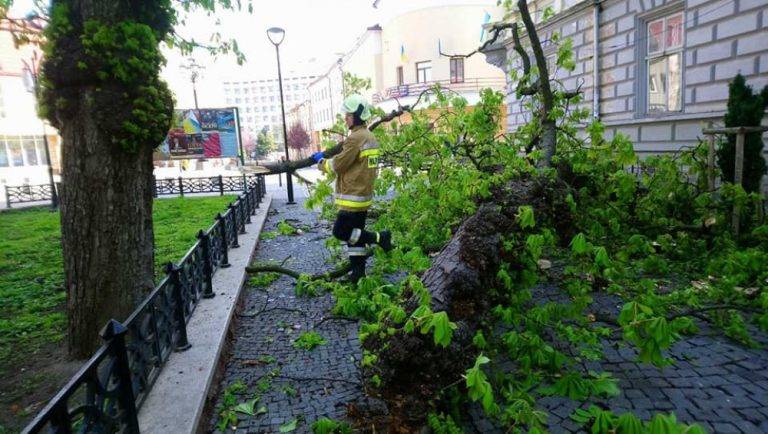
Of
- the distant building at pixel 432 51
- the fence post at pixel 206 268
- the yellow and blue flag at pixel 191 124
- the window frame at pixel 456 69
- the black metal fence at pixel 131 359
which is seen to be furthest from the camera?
the window frame at pixel 456 69

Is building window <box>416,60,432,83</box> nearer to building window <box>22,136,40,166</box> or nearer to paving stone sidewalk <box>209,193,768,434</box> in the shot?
building window <box>22,136,40,166</box>

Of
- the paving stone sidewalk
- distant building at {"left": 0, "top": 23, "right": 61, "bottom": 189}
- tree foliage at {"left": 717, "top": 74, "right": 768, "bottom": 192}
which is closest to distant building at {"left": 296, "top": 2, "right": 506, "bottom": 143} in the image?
distant building at {"left": 0, "top": 23, "right": 61, "bottom": 189}

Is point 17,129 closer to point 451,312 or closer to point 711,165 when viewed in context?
point 451,312

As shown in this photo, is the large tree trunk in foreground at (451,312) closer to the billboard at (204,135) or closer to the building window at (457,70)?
the billboard at (204,135)

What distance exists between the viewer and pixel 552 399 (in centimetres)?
312

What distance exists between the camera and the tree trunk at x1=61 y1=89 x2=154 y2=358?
3.83m

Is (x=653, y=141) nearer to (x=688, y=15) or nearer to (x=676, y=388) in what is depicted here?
(x=688, y=15)

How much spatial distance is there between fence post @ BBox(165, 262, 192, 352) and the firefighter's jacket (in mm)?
2064

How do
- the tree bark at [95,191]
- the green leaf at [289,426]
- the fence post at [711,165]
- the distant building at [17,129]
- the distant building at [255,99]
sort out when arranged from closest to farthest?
→ the green leaf at [289,426], the tree bark at [95,191], the fence post at [711,165], the distant building at [17,129], the distant building at [255,99]

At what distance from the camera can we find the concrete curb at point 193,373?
285cm

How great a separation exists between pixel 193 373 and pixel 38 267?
18.6 feet

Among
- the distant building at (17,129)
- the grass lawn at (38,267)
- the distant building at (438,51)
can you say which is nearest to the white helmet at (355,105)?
the grass lawn at (38,267)

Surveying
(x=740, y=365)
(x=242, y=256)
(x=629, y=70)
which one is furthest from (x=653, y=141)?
(x=242, y=256)

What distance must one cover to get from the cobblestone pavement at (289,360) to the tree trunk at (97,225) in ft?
3.77
